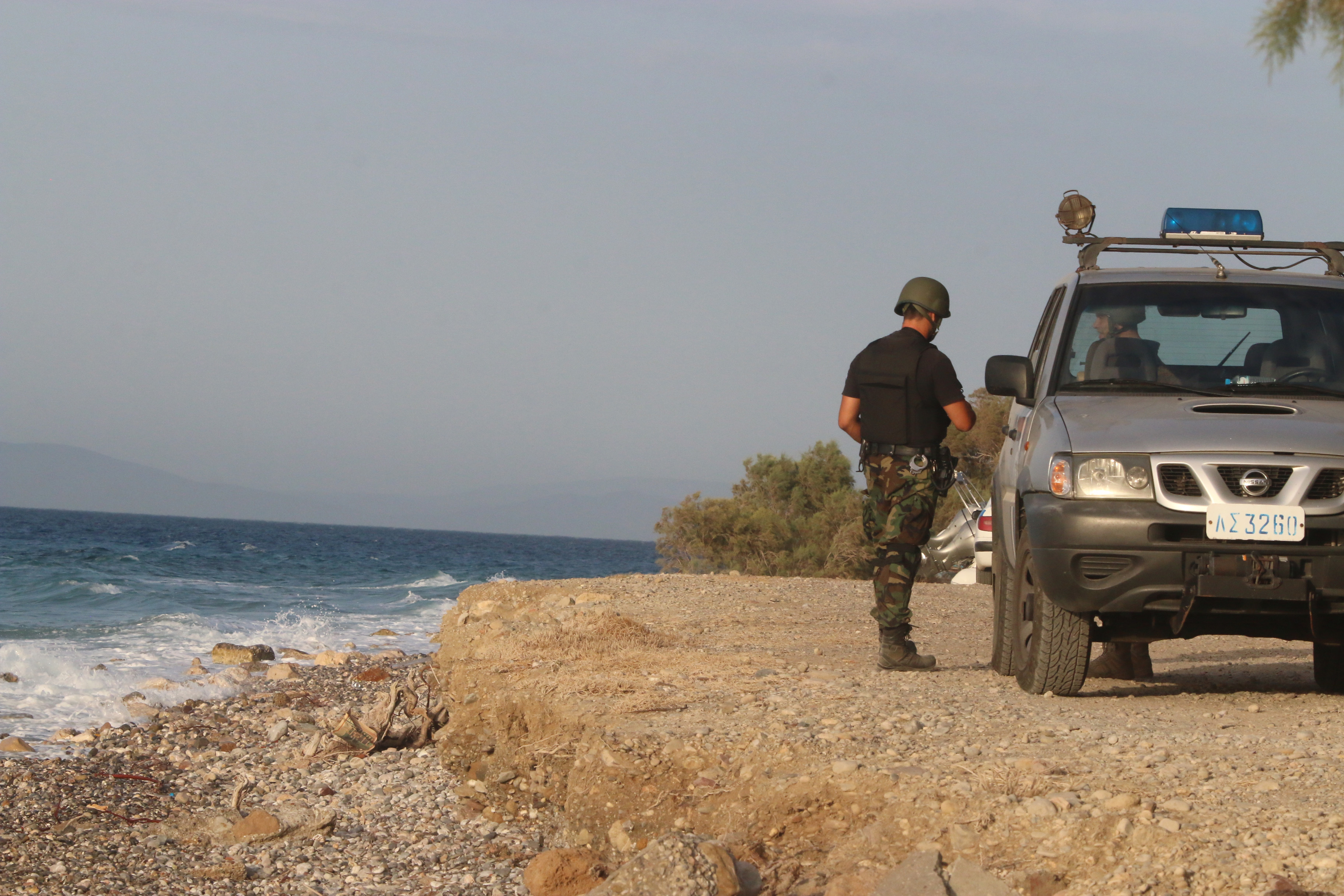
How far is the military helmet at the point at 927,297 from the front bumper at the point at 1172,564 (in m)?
1.56

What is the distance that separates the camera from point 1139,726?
16.9ft

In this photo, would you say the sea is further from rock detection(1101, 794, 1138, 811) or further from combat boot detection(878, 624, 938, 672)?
rock detection(1101, 794, 1138, 811)

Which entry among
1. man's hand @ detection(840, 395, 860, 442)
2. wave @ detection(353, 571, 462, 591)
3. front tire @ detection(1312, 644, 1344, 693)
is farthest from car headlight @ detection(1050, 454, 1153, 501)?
wave @ detection(353, 571, 462, 591)

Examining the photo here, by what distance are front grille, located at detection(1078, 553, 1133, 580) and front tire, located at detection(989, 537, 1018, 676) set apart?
45.7 inches

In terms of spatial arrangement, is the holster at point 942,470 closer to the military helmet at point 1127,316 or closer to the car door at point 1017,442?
the car door at point 1017,442

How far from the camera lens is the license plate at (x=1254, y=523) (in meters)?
5.04

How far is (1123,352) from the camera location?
603cm

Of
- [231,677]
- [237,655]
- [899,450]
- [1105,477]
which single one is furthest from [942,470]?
[237,655]

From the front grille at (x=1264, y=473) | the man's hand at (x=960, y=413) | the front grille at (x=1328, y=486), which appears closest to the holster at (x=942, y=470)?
the man's hand at (x=960, y=413)

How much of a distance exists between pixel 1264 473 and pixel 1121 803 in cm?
194

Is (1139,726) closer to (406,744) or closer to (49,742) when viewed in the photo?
(406,744)

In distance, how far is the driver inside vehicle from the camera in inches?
234

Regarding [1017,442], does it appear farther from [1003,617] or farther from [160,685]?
[160,685]

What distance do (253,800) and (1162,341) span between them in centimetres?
570
